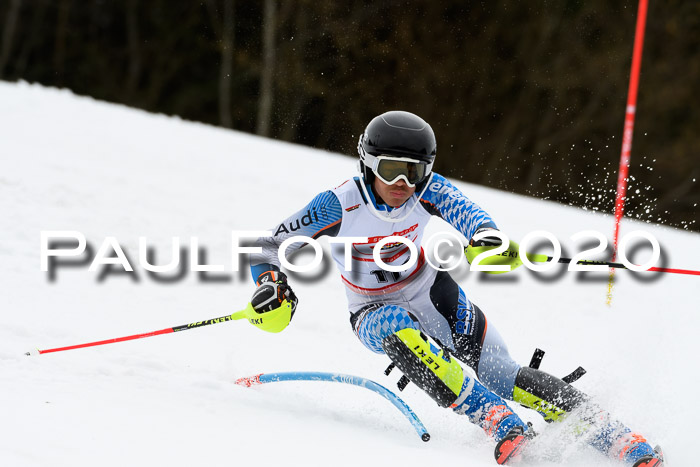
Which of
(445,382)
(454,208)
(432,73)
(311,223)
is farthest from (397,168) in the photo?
(432,73)

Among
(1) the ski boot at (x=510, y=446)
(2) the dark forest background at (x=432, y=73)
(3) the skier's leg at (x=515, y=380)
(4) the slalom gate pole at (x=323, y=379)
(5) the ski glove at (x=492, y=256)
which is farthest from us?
(2) the dark forest background at (x=432, y=73)

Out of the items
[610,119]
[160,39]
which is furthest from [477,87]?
[160,39]

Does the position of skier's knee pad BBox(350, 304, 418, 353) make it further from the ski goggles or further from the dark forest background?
the dark forest background

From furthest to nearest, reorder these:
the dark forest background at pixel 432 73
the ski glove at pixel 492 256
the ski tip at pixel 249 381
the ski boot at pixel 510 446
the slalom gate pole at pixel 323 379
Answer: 1. the dark forest background at pixel 432 73
2. the ski tip at pixel 249 381
3. the slalom gate pole at pixel 323 379
4. the ski glove at pixel 492 256
5. the ski boot at pixel 510 446

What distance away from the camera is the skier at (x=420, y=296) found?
10.00 feet

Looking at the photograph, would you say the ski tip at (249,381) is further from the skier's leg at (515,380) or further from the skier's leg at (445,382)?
the skier's leg at (515,380)

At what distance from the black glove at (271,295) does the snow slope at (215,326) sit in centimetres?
41

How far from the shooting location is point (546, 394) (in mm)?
3195

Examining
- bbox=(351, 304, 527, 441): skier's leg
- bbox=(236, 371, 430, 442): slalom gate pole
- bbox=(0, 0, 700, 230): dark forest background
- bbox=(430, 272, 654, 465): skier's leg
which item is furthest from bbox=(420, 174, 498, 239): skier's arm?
bbox=(0, 0, 700, 230): dark forest background

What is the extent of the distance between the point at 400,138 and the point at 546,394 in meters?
1.18

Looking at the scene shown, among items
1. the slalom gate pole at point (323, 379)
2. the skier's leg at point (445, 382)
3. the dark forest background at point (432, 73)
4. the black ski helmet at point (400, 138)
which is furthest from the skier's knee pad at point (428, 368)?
the dark forest background at point (432, 73)

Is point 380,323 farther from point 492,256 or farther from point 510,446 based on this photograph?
point 510,446

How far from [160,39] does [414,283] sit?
18.6m

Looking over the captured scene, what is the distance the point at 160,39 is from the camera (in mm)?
20609
